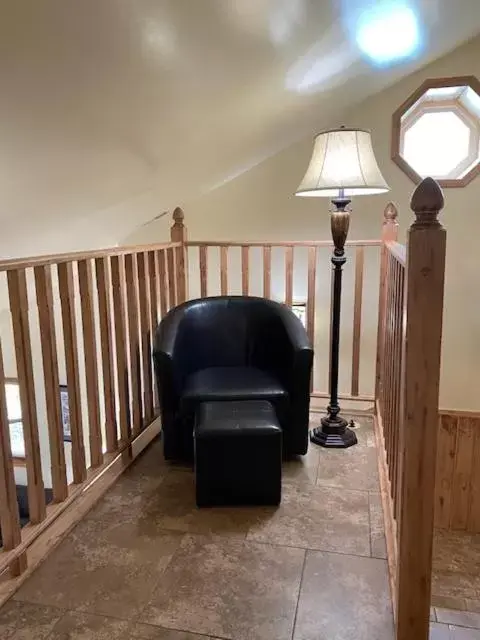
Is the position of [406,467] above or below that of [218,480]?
above

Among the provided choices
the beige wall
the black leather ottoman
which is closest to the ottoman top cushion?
the black leather ottoman

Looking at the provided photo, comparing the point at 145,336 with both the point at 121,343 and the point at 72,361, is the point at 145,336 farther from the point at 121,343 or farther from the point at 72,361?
the point at 72,361

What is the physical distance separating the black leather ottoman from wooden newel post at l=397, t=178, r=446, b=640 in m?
0.72

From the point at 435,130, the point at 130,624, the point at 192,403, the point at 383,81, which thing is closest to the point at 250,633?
the point at 130,624

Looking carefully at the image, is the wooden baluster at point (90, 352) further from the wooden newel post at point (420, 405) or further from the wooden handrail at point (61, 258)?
the wooden newel post at point (420, 405)

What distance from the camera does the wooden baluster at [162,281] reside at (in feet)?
9.39

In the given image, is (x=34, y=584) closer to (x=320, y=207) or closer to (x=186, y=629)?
(x=186, y=629)

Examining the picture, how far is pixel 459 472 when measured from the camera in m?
4.02

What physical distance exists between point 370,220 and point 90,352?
9.15 feet

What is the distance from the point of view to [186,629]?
58.7 inches

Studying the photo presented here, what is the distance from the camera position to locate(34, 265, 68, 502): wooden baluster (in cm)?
178

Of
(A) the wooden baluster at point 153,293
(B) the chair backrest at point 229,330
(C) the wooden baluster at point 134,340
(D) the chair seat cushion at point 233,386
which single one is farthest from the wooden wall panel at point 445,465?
(C) the wooden baluster at point 134,340

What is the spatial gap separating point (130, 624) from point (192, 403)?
97cm

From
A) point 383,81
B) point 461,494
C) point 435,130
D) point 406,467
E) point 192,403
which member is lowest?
point 461,494
